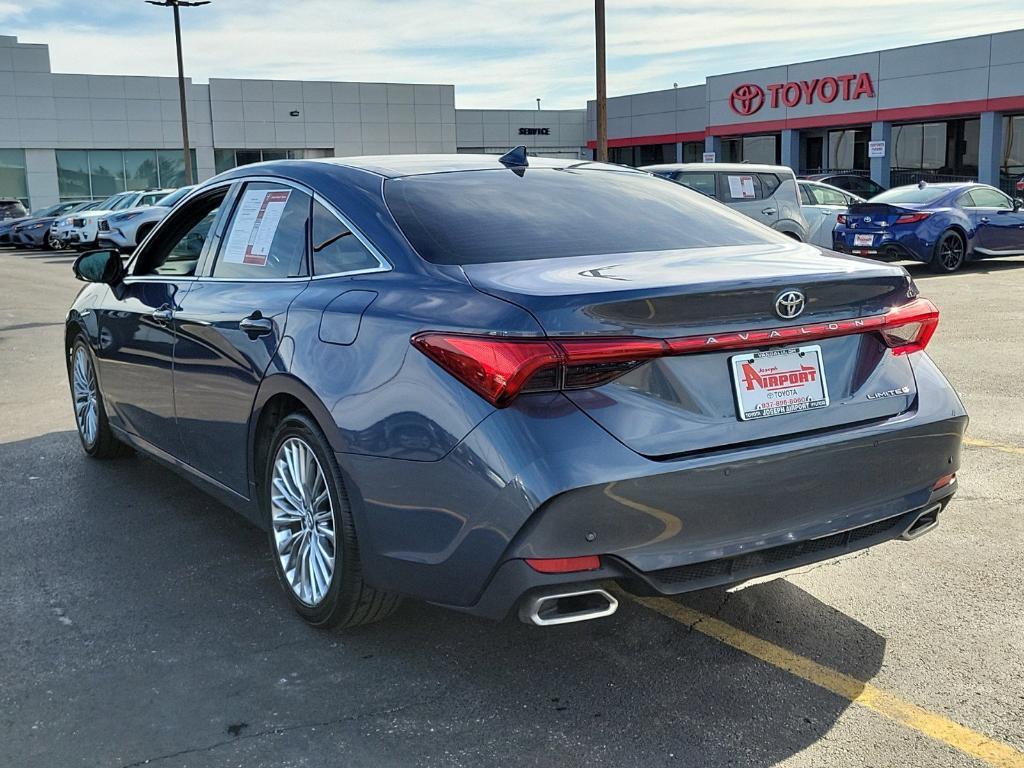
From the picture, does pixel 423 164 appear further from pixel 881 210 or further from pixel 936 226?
pixel 936 226

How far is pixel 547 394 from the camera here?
290cm

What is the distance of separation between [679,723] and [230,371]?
2097 millimetres

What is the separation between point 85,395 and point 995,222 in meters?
15.6

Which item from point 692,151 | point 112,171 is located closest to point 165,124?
point 112,171

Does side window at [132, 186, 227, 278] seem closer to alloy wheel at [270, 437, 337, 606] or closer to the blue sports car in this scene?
alloy wheel at [270, 437, 337, 606]

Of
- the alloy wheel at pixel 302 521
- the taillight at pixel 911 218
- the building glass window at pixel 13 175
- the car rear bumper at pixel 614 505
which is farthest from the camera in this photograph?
the building glass window at pixel 13 175

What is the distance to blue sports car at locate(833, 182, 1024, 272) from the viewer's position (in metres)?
16.8

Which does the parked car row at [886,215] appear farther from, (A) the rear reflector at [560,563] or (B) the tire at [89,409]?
(A) the rear reflector at [560,563]

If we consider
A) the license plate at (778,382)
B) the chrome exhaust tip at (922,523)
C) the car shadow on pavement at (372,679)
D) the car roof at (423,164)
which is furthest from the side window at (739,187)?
the license plate at (778,382)

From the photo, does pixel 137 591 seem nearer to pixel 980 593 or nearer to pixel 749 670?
pixel 749 670

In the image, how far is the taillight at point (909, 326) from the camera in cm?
341

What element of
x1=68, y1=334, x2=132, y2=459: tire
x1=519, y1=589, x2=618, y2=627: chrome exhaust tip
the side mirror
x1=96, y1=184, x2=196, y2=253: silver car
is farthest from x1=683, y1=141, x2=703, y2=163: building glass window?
x1=519, y1=589, x2=618, y2=627: chrome exhaust tip

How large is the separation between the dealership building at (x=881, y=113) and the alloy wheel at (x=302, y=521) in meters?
34.5

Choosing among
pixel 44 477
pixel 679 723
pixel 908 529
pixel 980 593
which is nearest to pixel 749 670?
pixel 679 723
